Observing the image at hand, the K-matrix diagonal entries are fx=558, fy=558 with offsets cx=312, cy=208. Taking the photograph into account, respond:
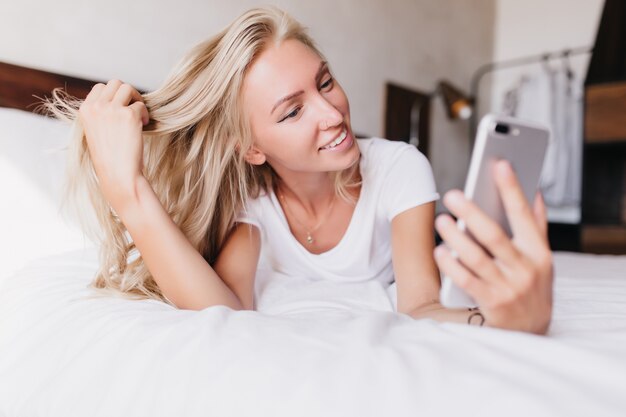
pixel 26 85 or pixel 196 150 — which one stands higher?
pixel 26 85

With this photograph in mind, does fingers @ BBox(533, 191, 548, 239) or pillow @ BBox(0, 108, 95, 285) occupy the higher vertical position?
fingers @ BBox(533, 191, 548, 239)

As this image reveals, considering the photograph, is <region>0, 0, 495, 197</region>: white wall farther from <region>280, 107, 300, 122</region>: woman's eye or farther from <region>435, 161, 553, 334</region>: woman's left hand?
<region>435, 161, 553, 334</region>: woman's left hand

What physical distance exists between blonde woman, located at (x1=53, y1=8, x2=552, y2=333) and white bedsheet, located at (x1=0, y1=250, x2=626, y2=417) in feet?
0.56

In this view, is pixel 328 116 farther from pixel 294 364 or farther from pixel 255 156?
pixel 294 364

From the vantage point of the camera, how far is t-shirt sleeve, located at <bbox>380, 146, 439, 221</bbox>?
110cm

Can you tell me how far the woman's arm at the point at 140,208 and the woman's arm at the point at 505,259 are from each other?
1.70ft

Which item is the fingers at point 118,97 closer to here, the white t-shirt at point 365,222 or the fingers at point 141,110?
the fingers at point 141,110

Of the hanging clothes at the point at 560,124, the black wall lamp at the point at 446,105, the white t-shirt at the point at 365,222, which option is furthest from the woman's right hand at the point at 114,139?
the hanging clothes at the point at 560,124

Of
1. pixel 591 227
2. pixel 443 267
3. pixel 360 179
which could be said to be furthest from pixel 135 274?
pixel 591 227

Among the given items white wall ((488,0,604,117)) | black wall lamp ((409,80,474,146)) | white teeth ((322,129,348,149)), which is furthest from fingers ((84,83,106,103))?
white wall ((488,0,604,117))

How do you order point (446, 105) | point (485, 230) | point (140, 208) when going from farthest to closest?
point (446, 105) → point (140, 208) → point (485, 230)

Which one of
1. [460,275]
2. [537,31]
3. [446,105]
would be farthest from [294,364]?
[537,31]

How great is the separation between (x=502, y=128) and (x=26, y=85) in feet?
3.85

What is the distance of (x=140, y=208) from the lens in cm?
93
